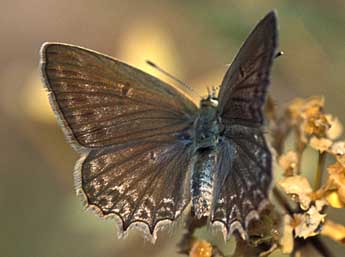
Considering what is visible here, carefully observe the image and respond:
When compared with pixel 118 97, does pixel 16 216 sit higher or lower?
lower

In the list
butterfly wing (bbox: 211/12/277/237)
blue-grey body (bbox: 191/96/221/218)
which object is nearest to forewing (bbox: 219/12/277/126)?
butterfly wing (bbox: 211/12/277/237)

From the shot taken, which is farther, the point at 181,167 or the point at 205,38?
the point at 205,38

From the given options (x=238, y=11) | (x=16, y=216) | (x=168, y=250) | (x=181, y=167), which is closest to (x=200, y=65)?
(x=16, y=216)

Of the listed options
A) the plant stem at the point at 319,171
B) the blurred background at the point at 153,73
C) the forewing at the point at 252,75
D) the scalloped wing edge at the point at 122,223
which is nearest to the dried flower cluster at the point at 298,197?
the plant stem at the point at 319,171

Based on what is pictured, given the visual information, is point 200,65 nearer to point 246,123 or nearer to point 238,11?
point 238,11

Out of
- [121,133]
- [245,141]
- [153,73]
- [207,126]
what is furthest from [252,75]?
[153,73]


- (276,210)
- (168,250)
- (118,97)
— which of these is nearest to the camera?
(276,210)

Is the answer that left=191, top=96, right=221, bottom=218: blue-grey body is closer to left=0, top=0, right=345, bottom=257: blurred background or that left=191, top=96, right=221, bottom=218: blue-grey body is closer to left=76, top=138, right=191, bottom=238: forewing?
left=76, top=138, right=191, bottom=238: forewing
